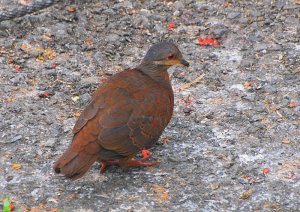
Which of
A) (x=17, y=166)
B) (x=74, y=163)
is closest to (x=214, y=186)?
(x=74, y=163)

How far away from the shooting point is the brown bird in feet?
18.2

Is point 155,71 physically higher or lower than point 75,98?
higher

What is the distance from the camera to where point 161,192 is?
5.71 meters

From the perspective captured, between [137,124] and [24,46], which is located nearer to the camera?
[137,124]

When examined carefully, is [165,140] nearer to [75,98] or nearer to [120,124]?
[120,124]

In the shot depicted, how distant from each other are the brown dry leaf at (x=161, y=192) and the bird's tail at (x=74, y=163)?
1.85 feet

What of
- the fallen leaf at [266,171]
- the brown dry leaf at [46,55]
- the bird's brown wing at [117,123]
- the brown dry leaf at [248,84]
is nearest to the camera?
the bird's brown wing at [117,123]

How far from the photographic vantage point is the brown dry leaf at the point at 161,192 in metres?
5.63

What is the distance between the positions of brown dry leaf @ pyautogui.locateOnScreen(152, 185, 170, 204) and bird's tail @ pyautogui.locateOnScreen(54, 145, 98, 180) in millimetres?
565

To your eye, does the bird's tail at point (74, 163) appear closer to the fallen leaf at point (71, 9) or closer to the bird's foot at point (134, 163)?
the bird's foot at point (134, 163)

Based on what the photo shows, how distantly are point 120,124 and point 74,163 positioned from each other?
51 cm

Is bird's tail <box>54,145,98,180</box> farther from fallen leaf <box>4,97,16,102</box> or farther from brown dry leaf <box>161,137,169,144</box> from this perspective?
fallen leaf <box>4,97,16,102</box>

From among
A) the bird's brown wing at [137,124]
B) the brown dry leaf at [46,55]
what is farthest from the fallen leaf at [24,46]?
the bird's brown wing at [137,124]

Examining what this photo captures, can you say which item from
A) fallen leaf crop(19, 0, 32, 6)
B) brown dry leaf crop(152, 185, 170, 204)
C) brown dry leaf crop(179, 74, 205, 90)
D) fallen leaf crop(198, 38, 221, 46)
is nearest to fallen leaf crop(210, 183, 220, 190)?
brown dry leaf crop(152, 185, 170, 204)
